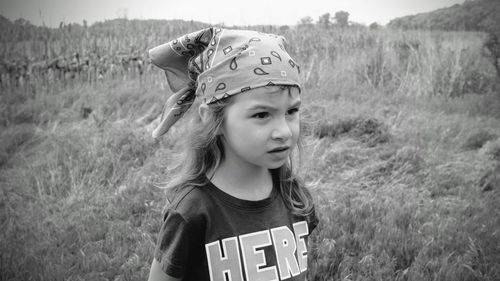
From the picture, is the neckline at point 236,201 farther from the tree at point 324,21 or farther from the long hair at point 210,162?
the tree at point 324,21

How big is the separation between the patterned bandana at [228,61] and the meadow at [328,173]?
0.44m

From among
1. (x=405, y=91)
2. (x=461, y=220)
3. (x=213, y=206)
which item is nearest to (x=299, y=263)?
(x=213, y=206)

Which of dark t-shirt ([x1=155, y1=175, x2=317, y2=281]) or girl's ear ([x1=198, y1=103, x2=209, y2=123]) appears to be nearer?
dark t-shirt ([x1=155, y1=175, x2=317, y2=281])

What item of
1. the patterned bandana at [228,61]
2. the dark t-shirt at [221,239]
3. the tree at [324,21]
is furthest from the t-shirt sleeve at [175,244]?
the tree at [324,21]

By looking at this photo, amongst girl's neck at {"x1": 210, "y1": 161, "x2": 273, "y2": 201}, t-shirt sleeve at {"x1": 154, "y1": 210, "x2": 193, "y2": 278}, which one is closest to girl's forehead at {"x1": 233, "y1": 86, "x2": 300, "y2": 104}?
girl's neck at {"x1": 210, "y1": 161, "x2": 273, "y2": 201}

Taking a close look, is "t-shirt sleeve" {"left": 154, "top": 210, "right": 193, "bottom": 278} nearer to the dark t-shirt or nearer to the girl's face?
the dark t-shirt

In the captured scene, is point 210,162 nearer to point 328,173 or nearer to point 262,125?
point 262,125

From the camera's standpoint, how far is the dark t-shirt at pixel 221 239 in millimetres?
1565

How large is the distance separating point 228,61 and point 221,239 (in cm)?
73

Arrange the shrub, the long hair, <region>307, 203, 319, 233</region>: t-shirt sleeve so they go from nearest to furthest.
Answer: the long hair, <region>307, 203, 319, 233</region>: t-shirt sleeve, the shrub

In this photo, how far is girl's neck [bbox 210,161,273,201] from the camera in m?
1.71

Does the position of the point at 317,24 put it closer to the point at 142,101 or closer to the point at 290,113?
the point at 142,101

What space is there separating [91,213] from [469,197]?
343cm

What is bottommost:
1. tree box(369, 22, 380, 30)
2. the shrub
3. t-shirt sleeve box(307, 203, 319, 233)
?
the shrub
